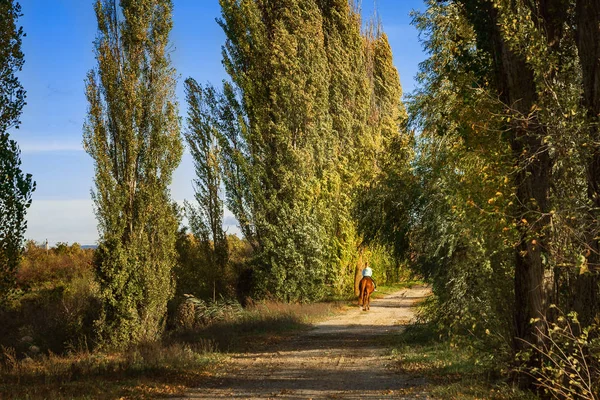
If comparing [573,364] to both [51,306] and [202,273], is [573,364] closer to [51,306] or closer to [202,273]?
[202,273]

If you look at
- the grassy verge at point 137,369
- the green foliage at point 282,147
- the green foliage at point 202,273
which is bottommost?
the grassy verge at point 137,369

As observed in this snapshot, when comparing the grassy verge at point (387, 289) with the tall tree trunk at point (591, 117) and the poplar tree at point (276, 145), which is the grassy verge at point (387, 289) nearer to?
the poplar tree at point (276, 145)

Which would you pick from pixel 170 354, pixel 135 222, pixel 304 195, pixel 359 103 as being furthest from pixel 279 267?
pixel 170 354

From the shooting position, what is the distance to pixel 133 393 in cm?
1061

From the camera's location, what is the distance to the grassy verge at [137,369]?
417 inches

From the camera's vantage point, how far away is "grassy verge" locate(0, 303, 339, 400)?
1060cm

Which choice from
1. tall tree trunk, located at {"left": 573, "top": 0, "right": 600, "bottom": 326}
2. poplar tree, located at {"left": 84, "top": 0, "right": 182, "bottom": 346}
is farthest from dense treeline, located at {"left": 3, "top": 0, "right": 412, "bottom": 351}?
tall tree trunk, located at {"left": 573, "top": 0, "right": 600, "bottom": 326}

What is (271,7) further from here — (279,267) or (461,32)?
(461,32)

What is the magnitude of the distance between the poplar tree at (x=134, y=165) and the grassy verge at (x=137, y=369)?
156cm

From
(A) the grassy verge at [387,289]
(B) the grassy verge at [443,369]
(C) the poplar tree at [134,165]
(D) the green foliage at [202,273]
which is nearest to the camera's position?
(B) the grassy verge at [443,369]

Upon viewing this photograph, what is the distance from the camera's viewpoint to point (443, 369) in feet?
42.0

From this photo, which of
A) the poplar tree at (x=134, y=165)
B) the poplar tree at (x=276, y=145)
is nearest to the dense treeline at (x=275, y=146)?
the poplar tree at (x=276, y=145)

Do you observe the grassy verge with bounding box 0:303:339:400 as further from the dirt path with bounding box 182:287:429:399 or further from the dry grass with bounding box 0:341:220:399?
the dirt path with bounding box 182:287:429:399

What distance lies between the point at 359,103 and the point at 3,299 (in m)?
22.8
